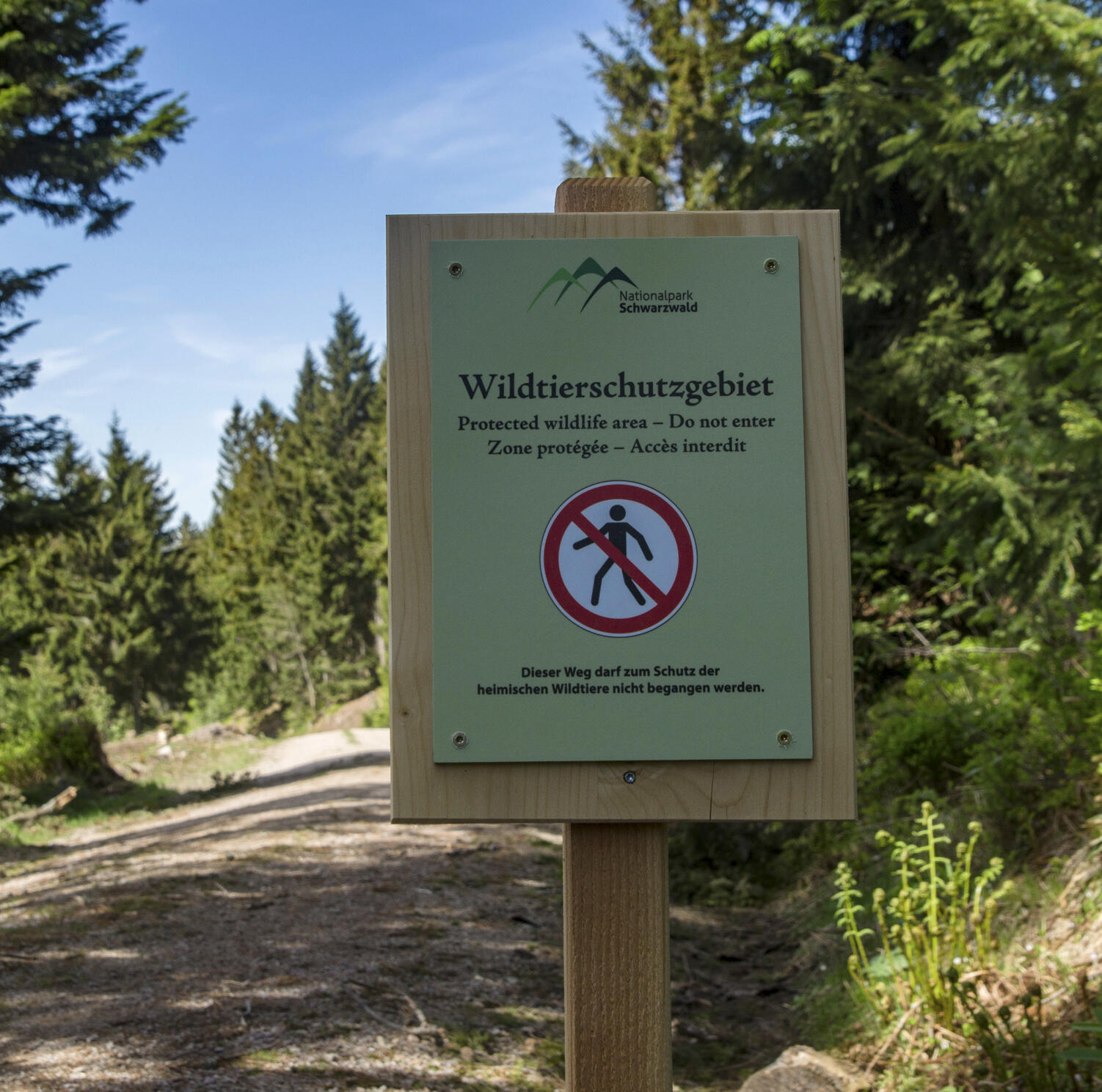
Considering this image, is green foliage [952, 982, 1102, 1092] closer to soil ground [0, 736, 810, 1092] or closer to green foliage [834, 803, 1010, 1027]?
green foliage [834, 803, 1010, 1027]

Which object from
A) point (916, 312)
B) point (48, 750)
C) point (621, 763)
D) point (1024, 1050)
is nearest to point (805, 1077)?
point (1024, 1050)

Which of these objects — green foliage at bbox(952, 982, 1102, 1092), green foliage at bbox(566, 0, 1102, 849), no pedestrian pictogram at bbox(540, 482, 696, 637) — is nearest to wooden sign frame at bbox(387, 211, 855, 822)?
no pedestrian pictogram at bbox(540, 482, 696, 637)

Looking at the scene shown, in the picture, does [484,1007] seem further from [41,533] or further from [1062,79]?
[41,533]

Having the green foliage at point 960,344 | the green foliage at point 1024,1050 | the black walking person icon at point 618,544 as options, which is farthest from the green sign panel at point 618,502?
the green foliage at point 960,344

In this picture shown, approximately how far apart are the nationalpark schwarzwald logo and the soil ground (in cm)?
261

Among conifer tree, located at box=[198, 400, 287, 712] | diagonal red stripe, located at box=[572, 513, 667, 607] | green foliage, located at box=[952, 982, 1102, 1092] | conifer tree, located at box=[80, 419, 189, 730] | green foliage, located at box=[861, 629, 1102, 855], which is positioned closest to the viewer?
diagonal red stripe, located at box=[572, 513, 667, 607]

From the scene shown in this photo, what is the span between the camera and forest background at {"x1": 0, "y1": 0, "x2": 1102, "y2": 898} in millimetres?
5270

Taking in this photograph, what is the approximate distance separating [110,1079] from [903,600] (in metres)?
6.22

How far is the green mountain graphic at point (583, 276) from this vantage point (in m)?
1.80

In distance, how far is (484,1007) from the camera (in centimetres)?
407

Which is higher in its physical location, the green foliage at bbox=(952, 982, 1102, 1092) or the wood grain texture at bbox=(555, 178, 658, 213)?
the wood grain texture at bbox=(555, 178, 658, 213)

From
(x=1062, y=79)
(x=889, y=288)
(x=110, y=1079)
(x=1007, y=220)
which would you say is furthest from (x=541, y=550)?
(x=889, y=288)

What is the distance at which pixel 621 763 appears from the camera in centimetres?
173

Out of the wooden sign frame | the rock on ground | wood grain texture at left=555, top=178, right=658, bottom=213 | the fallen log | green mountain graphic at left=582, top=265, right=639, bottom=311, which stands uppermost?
wood grain texture at left=555, top=178, right=658, bottom=213
